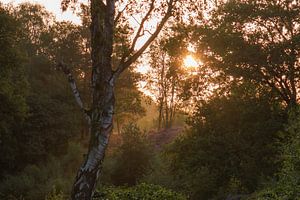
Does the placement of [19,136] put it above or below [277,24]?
below

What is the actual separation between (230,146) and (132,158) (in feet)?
27.3

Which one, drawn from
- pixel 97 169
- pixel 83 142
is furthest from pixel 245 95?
pixel 83 142

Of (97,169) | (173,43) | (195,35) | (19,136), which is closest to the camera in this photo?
(97,169)

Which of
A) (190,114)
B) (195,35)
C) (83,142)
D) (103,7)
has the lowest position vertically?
(83,142)

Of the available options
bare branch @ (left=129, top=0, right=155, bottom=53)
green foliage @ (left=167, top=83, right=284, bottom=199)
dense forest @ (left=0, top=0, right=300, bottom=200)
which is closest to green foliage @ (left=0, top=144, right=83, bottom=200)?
dense forest @ (left=0, top=0, right=300, bottom=200)

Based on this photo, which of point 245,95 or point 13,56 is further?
point 13,56

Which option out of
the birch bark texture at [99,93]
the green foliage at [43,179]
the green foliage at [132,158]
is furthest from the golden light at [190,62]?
the birch bark texture at [99,93]

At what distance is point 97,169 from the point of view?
11336 millimetres

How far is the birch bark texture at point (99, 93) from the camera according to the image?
36.8ft

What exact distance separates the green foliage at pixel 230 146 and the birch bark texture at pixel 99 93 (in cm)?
1463

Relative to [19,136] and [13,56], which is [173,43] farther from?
[19,136]

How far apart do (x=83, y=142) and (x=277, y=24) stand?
84.6 feet

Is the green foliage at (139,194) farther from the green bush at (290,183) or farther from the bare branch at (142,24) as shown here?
the bare branch at (142,24)

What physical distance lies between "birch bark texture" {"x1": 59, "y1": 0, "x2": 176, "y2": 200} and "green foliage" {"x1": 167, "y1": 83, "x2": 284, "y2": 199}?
14632 mm
